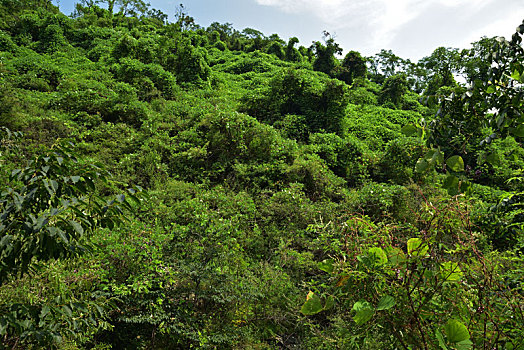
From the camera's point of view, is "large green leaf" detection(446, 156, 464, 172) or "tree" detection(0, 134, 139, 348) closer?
"large green leaf" detection(446, 156, 464, 172)

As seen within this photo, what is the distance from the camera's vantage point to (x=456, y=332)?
3.24ft

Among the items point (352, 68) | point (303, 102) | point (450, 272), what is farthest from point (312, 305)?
point (352, 68)

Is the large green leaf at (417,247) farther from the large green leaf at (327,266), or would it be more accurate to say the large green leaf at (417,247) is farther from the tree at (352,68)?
the tree at (352,68)

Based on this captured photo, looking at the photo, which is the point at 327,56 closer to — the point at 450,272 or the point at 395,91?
the point at 395,91

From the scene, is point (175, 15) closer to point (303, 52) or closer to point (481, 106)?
point (303, 52)

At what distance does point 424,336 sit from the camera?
1.15 meters

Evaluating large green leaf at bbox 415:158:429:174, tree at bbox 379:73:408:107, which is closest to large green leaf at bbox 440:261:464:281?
large green leaf at bbox 415:158:429:174

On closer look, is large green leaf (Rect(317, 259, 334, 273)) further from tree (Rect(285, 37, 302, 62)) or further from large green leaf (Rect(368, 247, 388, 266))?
tree (Rect(285, 37, 302, 62))

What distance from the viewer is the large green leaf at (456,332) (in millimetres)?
973

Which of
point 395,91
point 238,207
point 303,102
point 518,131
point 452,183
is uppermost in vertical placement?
A: point 395,91

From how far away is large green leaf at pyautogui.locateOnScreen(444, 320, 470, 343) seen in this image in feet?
3.19

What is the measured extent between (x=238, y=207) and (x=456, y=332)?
5.86 metres

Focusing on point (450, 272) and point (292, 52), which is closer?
point (450, 272)

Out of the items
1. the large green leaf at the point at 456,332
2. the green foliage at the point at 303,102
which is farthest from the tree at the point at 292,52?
the large green leaf at the point at 456,332
